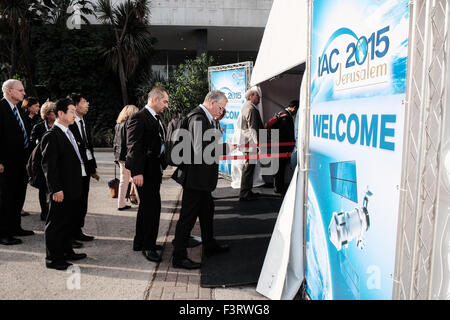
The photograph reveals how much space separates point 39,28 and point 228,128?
1162 centimetres

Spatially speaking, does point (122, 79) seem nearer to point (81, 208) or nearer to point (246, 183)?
point (246, 183)

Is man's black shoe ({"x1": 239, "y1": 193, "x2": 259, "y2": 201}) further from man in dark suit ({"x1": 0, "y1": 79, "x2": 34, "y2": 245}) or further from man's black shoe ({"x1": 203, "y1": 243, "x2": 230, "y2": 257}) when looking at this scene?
man in dark suit ({"x1": 0, "y1": 79, "x2": 34, "y2": 245})

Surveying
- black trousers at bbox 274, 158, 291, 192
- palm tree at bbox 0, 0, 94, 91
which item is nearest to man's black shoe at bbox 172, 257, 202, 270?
black trousers at bbox 274, 158, 291, 192

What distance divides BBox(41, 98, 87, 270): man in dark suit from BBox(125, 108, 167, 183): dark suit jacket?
60cm

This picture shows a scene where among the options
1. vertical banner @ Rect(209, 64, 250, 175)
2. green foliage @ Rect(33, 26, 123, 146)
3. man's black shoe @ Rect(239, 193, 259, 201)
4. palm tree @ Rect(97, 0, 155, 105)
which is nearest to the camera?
man's black shoe @ Rect(239, 193, 259, 201)

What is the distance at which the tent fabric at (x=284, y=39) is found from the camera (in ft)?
11.5

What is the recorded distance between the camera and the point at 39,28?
1600cm

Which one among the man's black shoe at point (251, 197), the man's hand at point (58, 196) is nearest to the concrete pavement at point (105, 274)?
the man's hand at point (58, 196)

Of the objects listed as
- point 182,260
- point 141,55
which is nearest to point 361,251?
point 182,260

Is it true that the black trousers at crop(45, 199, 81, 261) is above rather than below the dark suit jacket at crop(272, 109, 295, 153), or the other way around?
below

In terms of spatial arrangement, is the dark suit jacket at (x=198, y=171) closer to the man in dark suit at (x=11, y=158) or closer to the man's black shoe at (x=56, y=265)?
the man's black shoe at (x=56, y=265)

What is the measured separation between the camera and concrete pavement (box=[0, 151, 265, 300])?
357cm

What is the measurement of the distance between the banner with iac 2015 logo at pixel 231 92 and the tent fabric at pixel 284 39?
3.07m

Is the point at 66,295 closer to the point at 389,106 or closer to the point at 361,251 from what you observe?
the point at 361,251
